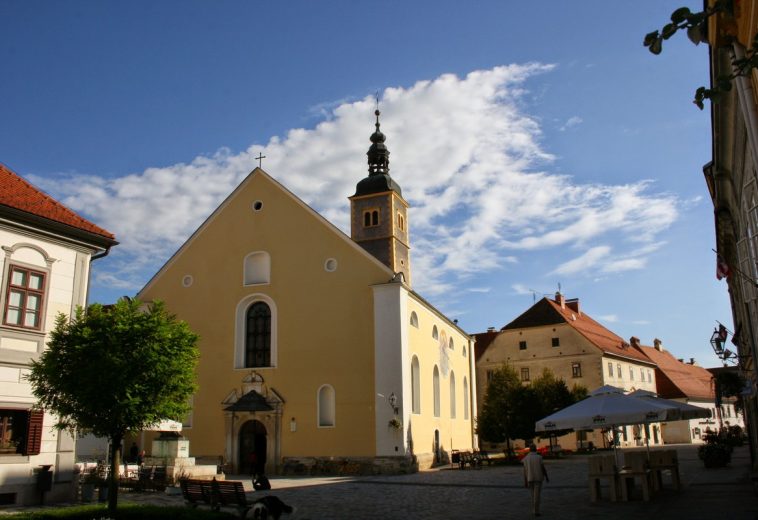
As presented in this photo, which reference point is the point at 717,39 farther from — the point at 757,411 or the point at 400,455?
the point at 400,455

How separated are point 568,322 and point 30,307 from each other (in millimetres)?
43490

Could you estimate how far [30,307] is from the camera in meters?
16.0

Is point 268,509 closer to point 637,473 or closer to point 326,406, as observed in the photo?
point 637,473

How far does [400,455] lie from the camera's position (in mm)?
26688

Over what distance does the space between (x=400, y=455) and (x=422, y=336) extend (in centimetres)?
667

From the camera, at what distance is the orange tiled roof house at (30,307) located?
15.1 m

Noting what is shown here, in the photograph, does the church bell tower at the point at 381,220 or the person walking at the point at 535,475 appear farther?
the church bell tower at the point at 381,220

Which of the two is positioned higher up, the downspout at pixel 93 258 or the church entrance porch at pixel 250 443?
the downspout at pixel 93 258

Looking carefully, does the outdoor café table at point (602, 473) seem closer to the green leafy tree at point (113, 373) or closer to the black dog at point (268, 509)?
the black dog at point (268, 509)

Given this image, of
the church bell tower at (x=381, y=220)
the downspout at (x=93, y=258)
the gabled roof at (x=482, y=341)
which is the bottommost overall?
the downspout at (x=93, y=258)

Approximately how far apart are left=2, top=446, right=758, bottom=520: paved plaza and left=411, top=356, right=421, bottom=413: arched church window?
6.07 metres

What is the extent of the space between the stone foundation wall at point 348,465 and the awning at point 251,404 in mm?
2375

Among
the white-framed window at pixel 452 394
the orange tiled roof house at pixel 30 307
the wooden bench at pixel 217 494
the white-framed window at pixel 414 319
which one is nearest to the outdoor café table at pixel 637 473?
the wooden bench at pixel 217 494

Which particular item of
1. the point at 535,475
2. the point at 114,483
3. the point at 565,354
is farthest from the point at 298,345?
the point at 565,354
